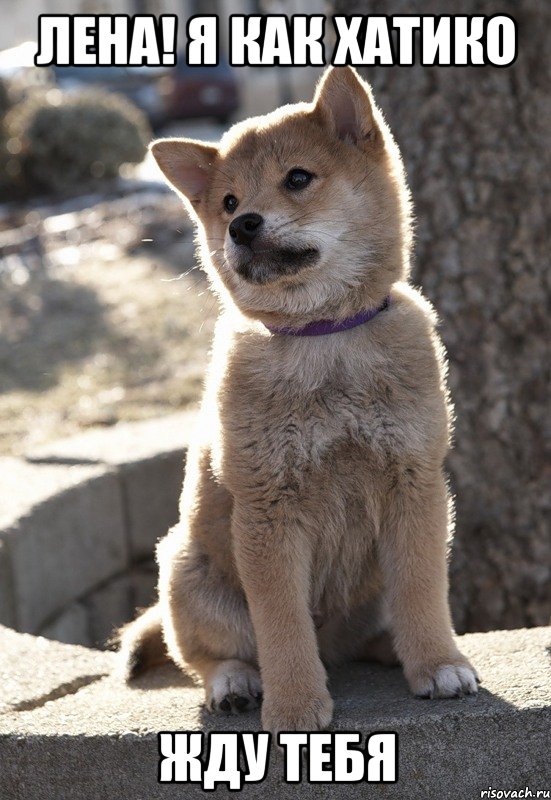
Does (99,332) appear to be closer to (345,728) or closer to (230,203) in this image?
(230,203)

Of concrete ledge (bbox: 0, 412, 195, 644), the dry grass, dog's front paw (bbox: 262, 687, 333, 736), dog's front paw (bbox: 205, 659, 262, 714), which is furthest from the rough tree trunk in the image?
the dry grass

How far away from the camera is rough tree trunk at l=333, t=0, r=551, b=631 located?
3979 mm

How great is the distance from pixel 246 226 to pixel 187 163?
0.43m

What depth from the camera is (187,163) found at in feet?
10.1

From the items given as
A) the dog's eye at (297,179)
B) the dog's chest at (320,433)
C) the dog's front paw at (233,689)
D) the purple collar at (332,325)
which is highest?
the dog's eye at (297,179)

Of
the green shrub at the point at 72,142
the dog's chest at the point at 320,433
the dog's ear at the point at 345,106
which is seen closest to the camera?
the dog's chest at the point at 320,433

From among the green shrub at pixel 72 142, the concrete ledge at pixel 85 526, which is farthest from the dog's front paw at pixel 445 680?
the green shrub at pixel 72 142

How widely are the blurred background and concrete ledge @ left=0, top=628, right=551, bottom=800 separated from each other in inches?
46.8

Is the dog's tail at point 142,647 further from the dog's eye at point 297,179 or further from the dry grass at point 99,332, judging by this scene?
the dry grass at point 99,332

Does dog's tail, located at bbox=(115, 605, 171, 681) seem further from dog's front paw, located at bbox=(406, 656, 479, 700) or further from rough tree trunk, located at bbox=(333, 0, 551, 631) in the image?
rough tree trunk, located at bbox=(333, 0, 551, 631)

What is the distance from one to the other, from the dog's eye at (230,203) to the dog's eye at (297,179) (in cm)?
18

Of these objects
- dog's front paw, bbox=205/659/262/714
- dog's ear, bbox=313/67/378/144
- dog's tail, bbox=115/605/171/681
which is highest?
dog's ear, bbox=313/67/378/144

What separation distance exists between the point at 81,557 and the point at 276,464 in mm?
1759

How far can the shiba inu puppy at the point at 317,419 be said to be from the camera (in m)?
2.69
